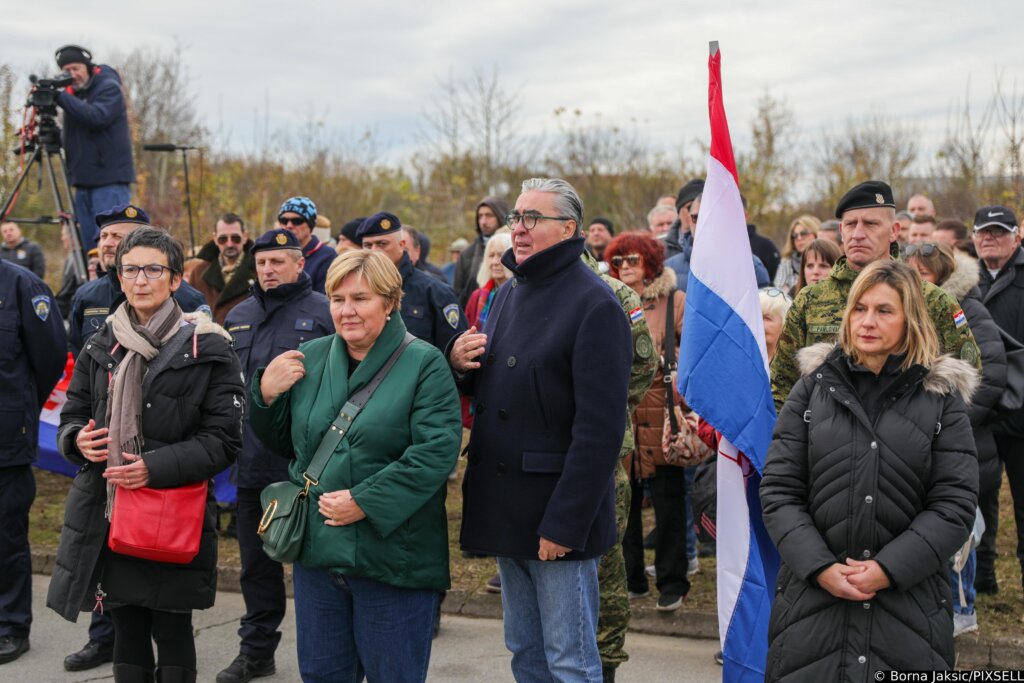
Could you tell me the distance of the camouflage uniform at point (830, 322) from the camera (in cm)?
452

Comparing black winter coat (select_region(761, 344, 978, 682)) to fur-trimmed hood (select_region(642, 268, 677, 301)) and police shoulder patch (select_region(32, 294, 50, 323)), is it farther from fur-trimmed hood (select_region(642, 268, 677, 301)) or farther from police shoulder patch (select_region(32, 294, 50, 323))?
police shoulder patch (select_region(32, 294, 50, 323))

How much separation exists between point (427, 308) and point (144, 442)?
239cm

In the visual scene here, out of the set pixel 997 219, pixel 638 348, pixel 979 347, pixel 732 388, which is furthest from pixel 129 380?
pixel 997 219

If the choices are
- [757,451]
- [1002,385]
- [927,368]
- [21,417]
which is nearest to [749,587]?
[757,451]

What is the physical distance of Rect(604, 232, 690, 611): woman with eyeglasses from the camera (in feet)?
19.9

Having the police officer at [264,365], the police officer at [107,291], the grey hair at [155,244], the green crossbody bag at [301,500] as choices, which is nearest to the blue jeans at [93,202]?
the police officer at [107,291]

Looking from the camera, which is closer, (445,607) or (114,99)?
(445,607)

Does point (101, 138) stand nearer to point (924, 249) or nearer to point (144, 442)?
point (144, 442)

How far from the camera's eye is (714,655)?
561 cm

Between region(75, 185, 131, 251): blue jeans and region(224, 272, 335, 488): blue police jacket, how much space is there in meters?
3.89

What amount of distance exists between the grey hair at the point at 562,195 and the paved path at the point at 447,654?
8.59 ft

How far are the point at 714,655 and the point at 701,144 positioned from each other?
19.1 metres

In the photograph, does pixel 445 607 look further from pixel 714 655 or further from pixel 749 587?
pixel 749 587

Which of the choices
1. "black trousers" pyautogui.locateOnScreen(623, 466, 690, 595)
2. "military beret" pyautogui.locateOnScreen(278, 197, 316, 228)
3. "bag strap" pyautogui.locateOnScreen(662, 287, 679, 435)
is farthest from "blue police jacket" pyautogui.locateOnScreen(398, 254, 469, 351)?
"black trousers" pyautogui.locateOnScreen(623, 466, 690, 595)
